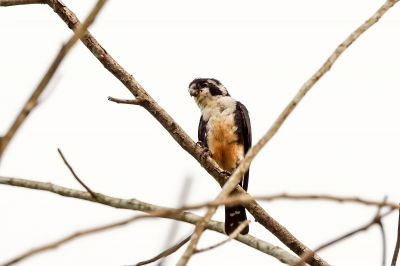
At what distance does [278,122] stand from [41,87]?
2.64 ft

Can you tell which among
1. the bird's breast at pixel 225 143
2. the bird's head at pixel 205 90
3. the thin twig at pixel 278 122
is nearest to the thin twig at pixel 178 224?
the thin twig at pixel 278 122

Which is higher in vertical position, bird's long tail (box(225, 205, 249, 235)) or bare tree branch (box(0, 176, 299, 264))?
bird's long tail (box(225, 205, 249, 235))

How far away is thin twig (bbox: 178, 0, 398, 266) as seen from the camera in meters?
1.50

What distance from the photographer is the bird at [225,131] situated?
6938 mm

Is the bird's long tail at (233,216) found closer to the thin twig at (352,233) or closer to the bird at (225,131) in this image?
the bird at (225,131)

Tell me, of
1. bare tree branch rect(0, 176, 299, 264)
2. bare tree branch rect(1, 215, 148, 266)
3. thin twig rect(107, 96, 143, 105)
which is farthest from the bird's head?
bare tree branch rect(1, 215, 148, 266)

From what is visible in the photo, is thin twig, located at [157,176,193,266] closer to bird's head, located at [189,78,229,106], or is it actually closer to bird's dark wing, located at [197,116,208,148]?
bird's dark wing, located at [197,116,208,148]

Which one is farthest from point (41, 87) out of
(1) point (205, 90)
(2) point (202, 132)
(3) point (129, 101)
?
(1) point (205, 90)

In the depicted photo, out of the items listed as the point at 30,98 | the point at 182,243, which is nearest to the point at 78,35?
the point at 30,98

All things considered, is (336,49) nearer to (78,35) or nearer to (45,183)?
(78,35)

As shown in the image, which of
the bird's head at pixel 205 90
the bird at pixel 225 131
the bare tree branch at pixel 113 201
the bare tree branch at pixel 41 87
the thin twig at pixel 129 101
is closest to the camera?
the bare tree branch at pixel 41 87

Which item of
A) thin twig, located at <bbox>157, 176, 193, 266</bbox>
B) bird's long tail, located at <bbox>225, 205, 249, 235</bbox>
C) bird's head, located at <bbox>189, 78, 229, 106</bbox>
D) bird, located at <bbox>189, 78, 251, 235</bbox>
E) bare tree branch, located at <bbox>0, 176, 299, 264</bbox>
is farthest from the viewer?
bird's head, located at <bbox>189, 78, 229, 106</bbox>

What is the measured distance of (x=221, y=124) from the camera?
714 centimetres

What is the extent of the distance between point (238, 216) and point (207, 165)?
2316 mm
